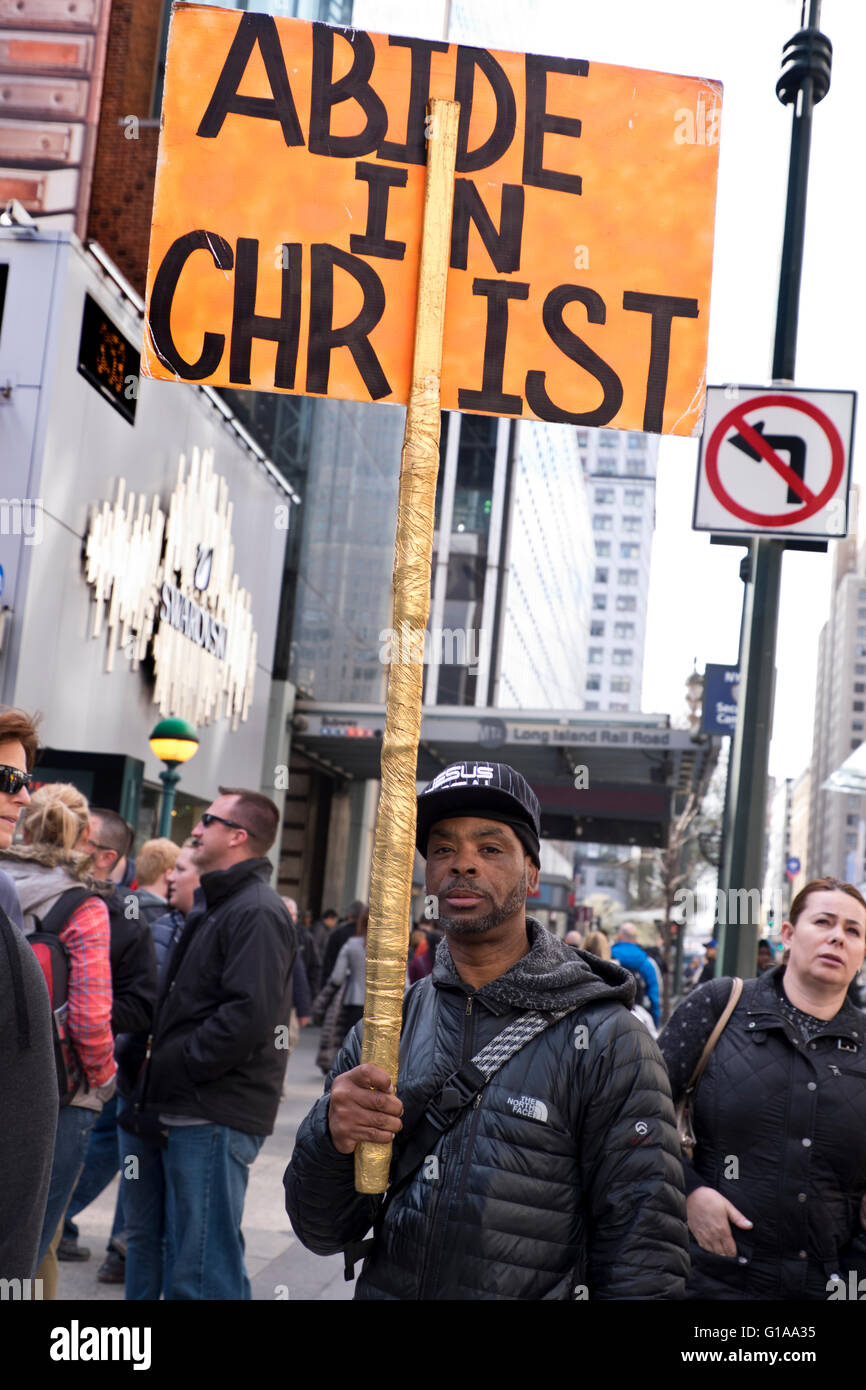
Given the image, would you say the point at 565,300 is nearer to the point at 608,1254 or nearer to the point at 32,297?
the point at 608,1254

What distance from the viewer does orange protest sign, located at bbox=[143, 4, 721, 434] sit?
2.99 meters

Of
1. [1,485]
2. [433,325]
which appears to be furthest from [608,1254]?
[1,485]

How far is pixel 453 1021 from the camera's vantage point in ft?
8.68

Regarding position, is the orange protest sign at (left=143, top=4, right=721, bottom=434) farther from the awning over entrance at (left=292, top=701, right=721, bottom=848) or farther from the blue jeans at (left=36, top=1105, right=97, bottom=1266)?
the awning over entrance at (left=292, top=701, right=721, bottom=848)

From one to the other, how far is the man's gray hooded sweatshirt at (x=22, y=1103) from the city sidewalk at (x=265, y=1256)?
2.99 metres

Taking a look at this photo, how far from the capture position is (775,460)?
5.65m

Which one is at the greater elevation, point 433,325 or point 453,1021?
point 433,325

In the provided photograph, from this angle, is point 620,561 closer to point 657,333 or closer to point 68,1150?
point 68,1150

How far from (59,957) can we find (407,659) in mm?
2851

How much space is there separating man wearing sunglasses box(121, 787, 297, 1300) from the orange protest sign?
2.79 m

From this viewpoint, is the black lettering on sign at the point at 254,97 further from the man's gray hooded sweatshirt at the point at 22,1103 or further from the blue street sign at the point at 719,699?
the blue street sign at the point at 719,699

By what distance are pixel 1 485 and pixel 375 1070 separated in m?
12.9

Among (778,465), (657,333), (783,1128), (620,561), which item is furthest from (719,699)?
(620,561)

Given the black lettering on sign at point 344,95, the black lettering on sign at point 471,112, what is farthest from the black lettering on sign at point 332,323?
the black lettering on sign at point 471,112
